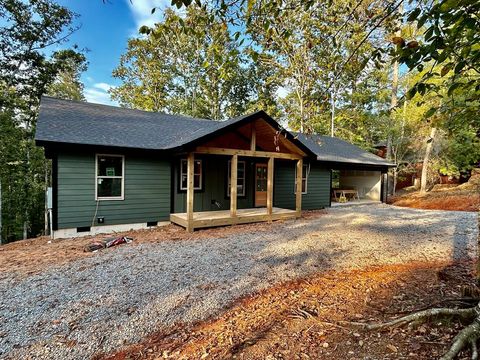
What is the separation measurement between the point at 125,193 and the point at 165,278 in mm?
4605

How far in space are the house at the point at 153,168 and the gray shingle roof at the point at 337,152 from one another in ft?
7.97

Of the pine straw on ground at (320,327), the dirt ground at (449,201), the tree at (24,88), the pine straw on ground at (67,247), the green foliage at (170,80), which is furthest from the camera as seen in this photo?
the green foliage at (170,80)

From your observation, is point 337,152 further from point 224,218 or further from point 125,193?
point 125,193

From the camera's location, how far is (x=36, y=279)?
4289 millimetres

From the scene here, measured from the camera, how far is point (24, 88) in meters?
13.2

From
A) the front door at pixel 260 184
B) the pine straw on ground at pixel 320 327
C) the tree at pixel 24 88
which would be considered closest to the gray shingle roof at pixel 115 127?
the front door at pixel 260 184

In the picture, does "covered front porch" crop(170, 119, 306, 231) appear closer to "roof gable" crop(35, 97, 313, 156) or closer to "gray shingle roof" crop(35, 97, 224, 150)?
"roof gable" crop(35, 97, 313, 156)

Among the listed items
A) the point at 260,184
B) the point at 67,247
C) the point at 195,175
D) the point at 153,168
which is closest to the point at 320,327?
the point at 67,247

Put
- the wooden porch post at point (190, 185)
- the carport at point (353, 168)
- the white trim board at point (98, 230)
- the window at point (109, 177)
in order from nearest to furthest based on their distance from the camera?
the white trim board at point (98, 230) < the wooden porch post at point (190, 185) < the window at point (109, 177) < the carport at point (353, 168)

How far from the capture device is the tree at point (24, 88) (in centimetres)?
1199

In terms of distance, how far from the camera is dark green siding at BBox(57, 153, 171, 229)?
7.21 m

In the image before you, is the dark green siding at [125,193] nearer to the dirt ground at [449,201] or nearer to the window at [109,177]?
the window at [109,177]

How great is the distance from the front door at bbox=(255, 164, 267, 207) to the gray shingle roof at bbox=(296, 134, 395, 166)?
115 inches

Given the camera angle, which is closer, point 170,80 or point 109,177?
point 109,177
